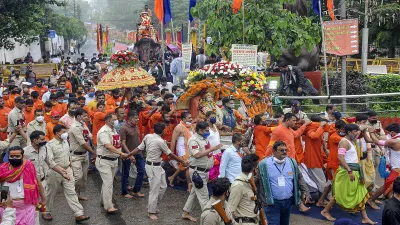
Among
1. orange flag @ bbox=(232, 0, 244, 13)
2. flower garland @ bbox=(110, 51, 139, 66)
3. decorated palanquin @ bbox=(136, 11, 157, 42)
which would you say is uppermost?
orange flag @ bbox=(232, 0, 244, 13)

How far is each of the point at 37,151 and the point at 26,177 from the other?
3.52 feet

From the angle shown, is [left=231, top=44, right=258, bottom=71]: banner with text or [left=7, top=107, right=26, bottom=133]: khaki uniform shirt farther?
[left=231, top=44, right=258, bottom=71]: banner with text

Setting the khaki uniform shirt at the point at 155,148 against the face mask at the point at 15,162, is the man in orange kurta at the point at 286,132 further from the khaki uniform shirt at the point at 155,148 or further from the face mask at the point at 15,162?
the face mask at the point at 15,162

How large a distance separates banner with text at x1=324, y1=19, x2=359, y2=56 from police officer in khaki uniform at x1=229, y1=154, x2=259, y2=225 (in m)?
8.34

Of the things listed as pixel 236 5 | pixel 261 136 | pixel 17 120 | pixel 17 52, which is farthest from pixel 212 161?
pixel 17 52

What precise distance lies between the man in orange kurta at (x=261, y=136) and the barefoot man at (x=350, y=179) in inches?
51.8

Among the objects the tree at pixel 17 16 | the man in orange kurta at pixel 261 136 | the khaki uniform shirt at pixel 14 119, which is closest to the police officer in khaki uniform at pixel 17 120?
the khaki uniform shirt at pixel 14 119

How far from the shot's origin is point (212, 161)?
30.2ft

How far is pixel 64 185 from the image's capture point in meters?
8.81

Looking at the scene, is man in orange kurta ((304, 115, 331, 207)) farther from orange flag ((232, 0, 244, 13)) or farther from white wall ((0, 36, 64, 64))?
white wall ((0, 36, 64, 64))

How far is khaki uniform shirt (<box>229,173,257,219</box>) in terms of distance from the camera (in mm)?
6723

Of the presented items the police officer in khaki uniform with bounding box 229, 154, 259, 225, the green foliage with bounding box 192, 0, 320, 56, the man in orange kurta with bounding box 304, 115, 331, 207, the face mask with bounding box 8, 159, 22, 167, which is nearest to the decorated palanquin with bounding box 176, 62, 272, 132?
the man in orange kurta with bounding box 304, 115, 331, 207

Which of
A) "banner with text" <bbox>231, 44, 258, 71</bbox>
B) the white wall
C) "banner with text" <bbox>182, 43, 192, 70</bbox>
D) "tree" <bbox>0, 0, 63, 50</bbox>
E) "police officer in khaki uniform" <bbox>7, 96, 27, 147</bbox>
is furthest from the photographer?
the white wall

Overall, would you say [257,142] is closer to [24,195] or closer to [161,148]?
[161,148]
